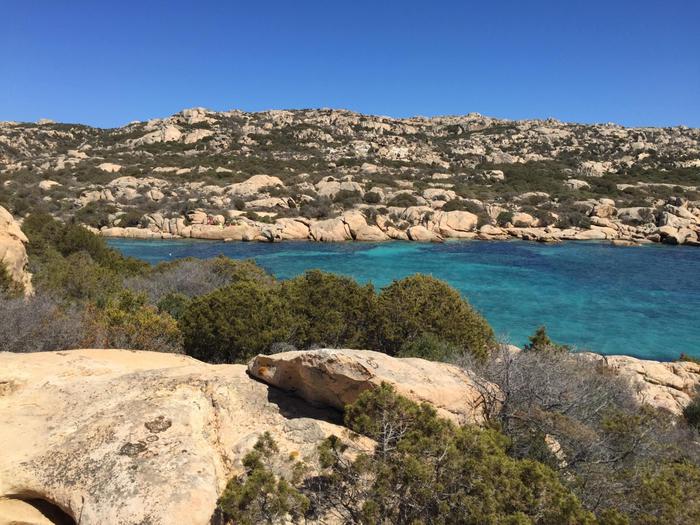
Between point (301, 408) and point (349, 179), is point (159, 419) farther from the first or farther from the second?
point (349, 179)

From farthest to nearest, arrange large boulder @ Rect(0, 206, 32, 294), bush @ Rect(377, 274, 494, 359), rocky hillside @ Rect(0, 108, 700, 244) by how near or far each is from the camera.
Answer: rocky hillside @ Rect(0, 108, 700, 244), large boulder @ Rect(0, 206, 32, 294), bush @ Rect(377, 274, 494, 359)

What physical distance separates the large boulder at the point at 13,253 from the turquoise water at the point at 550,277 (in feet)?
49.5

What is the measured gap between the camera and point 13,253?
1262 centimetres

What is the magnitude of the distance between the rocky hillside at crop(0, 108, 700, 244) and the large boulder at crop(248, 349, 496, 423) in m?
37.6

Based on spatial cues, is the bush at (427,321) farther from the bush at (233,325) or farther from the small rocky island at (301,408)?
the bush at (233,325)

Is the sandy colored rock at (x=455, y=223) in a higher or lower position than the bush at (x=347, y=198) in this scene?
lower

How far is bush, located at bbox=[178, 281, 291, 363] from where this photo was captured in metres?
9.71

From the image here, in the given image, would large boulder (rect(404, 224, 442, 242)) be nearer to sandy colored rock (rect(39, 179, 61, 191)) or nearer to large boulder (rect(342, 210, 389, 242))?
large boulder (rect(342, 210, 389, 242))

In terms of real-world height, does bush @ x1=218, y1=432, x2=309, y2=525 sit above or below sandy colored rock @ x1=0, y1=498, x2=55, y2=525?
above

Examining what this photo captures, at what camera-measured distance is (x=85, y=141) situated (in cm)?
8506

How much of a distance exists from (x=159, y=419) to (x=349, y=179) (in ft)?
189

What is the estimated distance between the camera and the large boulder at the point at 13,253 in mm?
12203

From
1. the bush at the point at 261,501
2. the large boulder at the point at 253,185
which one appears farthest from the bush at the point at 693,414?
the large boulder at the point at 253,185

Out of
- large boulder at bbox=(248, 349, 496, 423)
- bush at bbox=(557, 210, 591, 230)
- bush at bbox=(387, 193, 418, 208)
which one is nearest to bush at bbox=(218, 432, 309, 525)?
large boulder at bbox=(248, 349, 496, 423)
